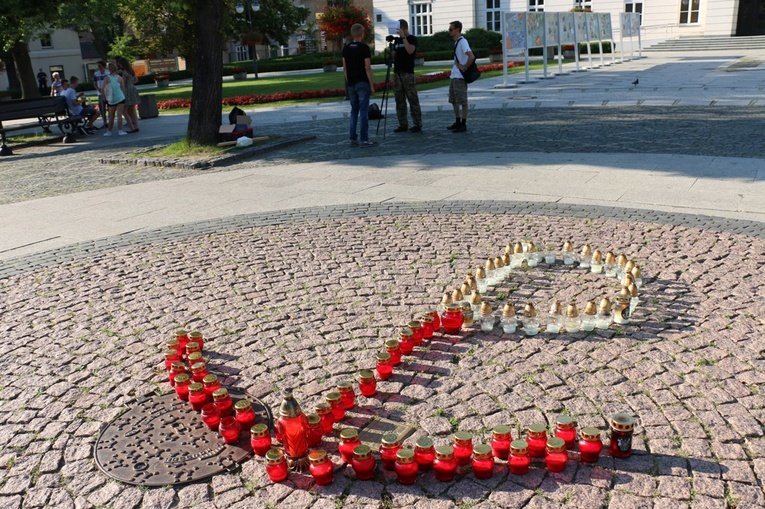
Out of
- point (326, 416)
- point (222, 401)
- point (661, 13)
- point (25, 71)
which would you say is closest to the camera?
point (326, 416)

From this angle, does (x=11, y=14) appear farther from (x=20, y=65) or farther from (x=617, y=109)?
(x=617, y=109)

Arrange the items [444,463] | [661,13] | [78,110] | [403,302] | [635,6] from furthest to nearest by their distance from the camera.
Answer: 1. [635,6]
2. [661,13]
3. [78,110]
4. [403,302]
5. [444,463]

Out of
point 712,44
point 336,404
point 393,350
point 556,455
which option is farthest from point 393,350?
point 712,44

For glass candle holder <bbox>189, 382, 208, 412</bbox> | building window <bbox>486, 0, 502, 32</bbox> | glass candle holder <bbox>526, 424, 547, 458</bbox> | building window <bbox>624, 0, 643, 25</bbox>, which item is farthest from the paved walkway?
building window <bbox>486, 0, 502, 32</bbox>

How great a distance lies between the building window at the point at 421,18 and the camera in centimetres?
5791

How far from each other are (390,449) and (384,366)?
97cm

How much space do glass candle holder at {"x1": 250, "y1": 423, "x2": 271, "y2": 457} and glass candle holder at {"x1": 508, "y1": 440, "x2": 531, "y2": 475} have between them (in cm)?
117

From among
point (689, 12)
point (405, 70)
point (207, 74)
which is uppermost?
point (689, 12)

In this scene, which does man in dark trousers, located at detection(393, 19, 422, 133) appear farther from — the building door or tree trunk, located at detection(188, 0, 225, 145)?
the building door

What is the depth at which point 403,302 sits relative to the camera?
5500 millimetres

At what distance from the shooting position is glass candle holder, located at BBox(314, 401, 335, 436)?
3.61 metres

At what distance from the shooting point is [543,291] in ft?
18.3

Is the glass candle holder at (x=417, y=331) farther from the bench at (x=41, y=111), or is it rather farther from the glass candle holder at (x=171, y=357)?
the bench at (x=41, y=111)

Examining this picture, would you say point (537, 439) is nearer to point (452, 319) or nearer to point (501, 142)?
point (452, 319)
